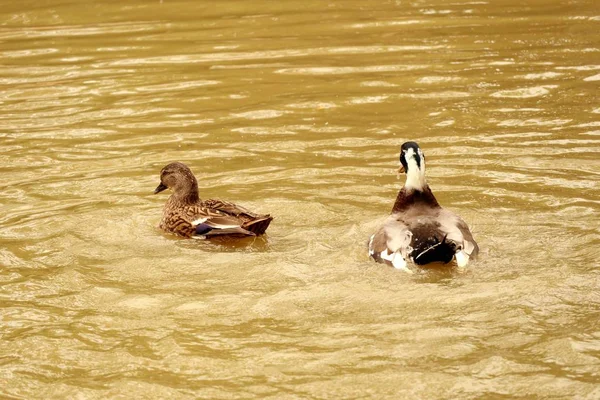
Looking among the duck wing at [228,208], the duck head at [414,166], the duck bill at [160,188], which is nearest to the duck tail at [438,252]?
the duck head at [414,166]

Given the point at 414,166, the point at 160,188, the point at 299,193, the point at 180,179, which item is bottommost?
the point at 299,193

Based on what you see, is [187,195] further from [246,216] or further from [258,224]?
[258,224]

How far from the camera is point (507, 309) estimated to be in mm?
7246

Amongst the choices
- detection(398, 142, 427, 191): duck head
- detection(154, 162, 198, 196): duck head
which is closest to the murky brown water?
detection(154, 162, 198, 196): duck head

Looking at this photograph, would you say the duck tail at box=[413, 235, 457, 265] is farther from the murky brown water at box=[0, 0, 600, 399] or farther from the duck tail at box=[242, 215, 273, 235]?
the duck tail at box=[242, 215, 273, 235]

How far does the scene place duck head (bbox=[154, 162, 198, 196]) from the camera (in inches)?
379

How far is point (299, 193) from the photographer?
10125 mm

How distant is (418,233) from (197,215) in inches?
79.5

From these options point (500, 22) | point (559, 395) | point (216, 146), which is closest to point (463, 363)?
point (559, 395)

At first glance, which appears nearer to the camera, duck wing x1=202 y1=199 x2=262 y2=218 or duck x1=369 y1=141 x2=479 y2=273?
duck x1=369 y1=141 x2=479 y2=273

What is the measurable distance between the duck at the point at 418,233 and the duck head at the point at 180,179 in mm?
1843

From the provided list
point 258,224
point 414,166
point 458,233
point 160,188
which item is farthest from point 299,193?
point 458,233

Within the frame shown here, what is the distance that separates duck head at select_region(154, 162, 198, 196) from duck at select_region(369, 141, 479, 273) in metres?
1.84

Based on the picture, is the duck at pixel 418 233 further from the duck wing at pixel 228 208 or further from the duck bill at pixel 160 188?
the duck bill at pixel 160 188
